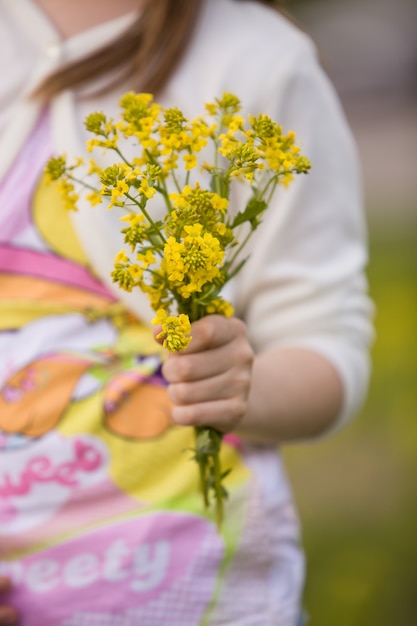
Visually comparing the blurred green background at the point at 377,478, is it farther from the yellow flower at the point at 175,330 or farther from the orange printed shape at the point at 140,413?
the yellow flower at the point at 175,330

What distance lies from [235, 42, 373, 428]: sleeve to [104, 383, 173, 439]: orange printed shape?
6.5 inches

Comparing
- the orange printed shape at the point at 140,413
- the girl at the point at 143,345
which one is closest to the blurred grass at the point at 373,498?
the girl at the point at 143,345

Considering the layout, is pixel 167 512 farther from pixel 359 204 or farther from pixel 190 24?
pixel 190 24

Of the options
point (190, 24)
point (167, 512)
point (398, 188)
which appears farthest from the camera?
point (398, 188)

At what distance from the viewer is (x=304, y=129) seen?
1167 mm

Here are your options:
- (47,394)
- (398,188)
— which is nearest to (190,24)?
(47,394)

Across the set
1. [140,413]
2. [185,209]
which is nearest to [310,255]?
[140,413]

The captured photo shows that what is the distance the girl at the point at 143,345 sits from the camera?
3.49ft

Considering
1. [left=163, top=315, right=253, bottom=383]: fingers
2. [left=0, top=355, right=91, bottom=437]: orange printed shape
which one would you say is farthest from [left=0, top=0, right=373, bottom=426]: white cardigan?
[left=163, top=315, right=253, bottom=383]: fingers

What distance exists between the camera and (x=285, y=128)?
1165 millimetres

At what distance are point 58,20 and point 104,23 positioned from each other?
2.4 inches

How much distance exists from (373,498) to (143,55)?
159cm

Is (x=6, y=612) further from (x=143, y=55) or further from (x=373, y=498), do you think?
(x=373, y=498)

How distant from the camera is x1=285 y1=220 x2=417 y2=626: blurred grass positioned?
217 centimetres
